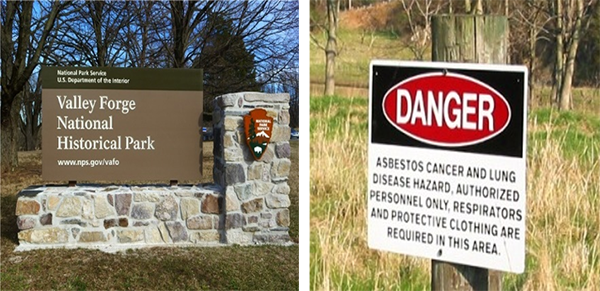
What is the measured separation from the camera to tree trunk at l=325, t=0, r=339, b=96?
3845mm

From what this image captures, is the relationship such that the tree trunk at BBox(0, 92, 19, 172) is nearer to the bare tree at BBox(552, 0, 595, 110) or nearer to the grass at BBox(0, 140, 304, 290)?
the grass at BBox(0, 140, 304, 290)

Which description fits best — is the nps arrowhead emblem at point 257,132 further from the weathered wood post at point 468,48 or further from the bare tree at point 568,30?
the weathered wood post at point 468,48

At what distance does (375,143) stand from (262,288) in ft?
11.0

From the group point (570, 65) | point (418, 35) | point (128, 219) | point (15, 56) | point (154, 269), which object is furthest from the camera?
point (15, 56)

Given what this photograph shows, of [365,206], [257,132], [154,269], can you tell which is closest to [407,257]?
[365,206]

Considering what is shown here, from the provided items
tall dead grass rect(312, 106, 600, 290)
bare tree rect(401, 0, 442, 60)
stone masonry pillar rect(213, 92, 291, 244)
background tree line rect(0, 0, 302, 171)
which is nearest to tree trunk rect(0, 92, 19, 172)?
background tree line rect(0, 0, 302, 171)

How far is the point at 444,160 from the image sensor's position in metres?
1.36

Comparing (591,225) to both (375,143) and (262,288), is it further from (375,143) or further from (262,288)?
(375,143)

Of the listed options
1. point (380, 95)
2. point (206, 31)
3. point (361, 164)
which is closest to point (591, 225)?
point (361, 164)

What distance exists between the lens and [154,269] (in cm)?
489

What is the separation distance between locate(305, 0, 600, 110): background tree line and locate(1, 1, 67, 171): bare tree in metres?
5.13

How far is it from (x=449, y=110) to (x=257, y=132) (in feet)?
13.8

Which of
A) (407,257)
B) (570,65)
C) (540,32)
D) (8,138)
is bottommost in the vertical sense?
(407,257)

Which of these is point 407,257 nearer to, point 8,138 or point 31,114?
point 8,138
